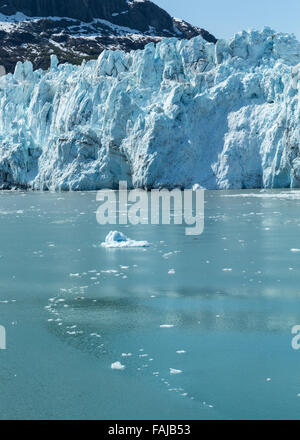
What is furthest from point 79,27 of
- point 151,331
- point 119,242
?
point 151,331

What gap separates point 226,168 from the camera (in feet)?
112

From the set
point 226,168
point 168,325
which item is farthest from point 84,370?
point 226,168

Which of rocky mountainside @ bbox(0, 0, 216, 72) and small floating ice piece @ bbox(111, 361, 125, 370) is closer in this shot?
small floating ice piece @ bbox(111, 361, 125, 370)

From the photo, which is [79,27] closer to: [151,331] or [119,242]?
[119,242]

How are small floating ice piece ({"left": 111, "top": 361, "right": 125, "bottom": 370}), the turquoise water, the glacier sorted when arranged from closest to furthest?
the turquoise water → small floating ice piece ({"left": 111, "top": 361, "right": 125, "bottom": 370}) → the glacier

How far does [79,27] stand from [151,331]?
344 ft

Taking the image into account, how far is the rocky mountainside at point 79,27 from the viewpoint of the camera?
9056cm

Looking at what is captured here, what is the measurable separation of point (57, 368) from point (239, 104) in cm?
3257

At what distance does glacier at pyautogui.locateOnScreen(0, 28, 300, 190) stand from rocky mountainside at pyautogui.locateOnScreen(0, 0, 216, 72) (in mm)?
47111

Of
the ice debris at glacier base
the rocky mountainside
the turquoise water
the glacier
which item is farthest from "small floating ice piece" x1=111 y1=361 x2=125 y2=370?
the rocky mountainside

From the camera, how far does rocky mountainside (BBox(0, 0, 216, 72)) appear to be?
90562 mm

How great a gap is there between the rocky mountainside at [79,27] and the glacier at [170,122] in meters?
47.1

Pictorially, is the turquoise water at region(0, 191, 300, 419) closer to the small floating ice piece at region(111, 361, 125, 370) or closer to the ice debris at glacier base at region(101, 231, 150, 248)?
the small floating ice piece at region(111, 361, 125, 370)
